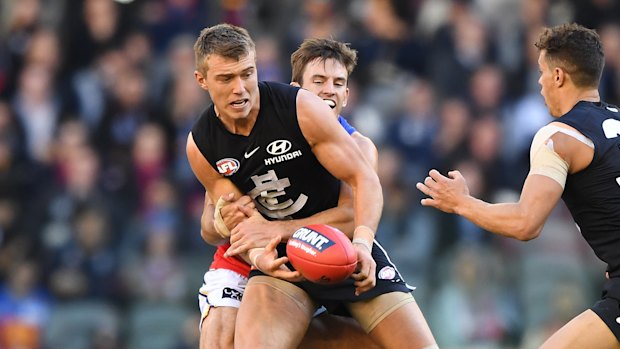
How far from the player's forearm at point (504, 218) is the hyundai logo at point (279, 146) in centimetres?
98

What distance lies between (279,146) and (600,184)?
171 cm

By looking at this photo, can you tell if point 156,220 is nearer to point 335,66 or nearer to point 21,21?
point 21,21

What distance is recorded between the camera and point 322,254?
5.54m

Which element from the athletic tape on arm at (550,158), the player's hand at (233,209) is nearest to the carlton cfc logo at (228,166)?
the player's hand at (233,209)

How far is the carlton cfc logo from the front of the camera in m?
6.23

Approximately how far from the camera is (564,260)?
34.0ft

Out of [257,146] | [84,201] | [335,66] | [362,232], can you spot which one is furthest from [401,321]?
[84,201]

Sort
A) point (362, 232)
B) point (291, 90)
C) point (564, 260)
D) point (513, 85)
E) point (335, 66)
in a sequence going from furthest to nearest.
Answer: point (513, 85)
point (564, 260)
point (335, 66)
point (291, 90)
point (362, 232)

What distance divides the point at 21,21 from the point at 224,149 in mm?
6229

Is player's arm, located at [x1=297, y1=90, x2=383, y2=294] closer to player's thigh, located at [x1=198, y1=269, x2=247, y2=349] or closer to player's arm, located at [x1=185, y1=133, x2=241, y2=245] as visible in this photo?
player's arm, located at [x1=185, y1=133, x2=241, y2=245]

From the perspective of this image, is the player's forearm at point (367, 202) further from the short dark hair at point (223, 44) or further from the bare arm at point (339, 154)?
the short dark hair at point (223, 44)

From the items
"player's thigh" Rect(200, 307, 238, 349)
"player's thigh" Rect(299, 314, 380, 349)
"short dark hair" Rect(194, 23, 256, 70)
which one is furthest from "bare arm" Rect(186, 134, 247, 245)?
"player's thigh" Rect(299, 314, 380, 349)

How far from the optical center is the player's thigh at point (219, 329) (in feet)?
21.5

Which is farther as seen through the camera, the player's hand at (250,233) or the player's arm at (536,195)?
the player's hand at (250,233)
